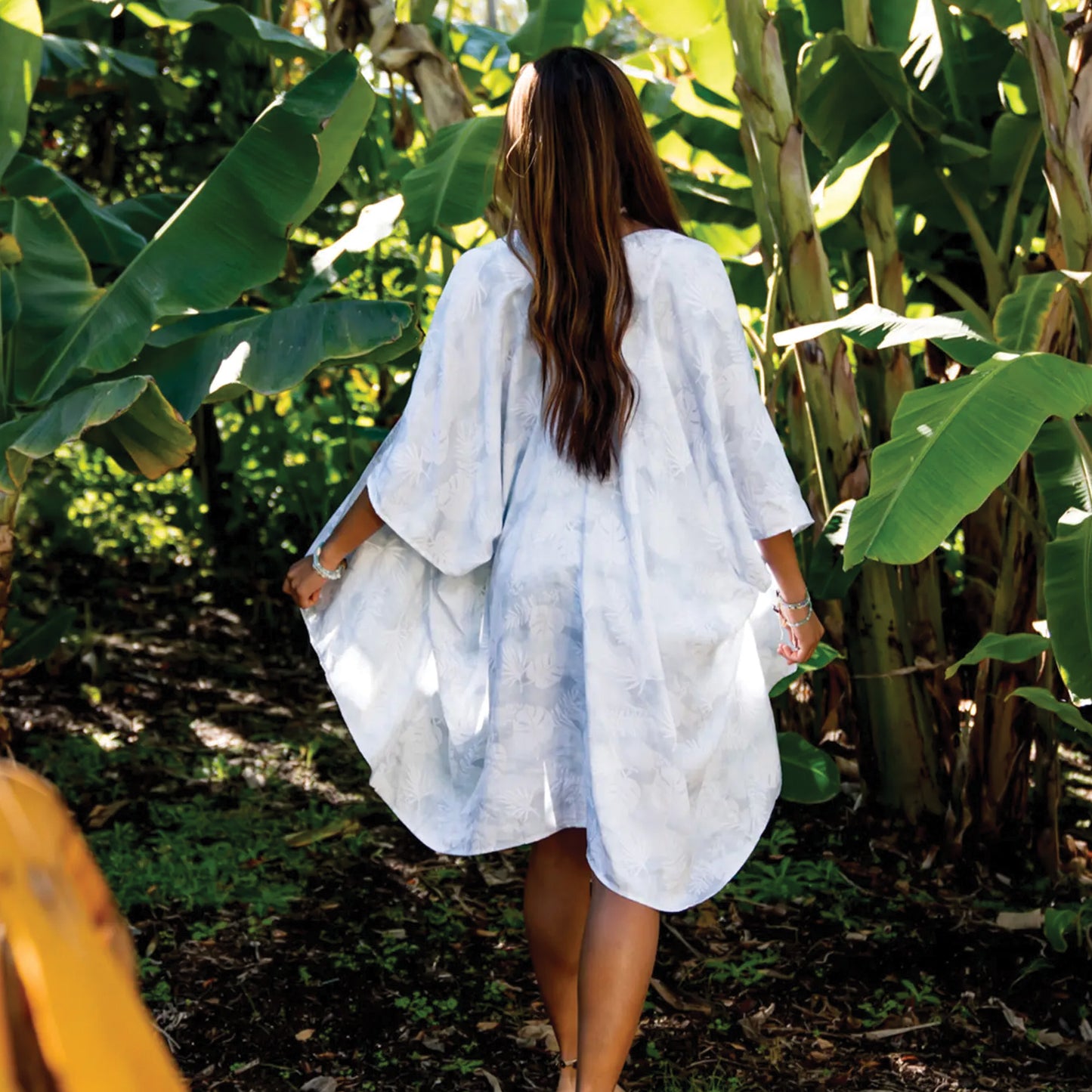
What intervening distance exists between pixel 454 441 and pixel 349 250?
1.28 m

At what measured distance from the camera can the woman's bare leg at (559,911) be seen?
7.41 ft

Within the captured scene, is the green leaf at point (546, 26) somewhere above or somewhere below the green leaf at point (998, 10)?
above

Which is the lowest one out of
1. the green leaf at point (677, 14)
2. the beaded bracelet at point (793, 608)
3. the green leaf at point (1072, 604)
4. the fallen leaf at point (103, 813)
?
the fallen leaf at point (103, 813)

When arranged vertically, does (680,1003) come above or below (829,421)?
below

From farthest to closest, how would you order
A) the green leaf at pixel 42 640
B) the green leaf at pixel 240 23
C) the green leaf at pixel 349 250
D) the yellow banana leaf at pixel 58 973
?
the green leaf at pixel 42 640, the green leaf at pixel 240 23, the green leaf at pixel 349 250, the yellow banana leaf at pixel 58 973

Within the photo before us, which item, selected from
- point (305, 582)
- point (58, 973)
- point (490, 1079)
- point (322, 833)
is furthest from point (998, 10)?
point (58, 973)

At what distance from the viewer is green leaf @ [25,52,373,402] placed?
2805 mm

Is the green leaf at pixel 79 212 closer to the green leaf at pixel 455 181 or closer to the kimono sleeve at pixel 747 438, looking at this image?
the green leaf at pixel 455 181

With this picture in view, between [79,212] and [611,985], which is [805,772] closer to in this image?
[611,985]

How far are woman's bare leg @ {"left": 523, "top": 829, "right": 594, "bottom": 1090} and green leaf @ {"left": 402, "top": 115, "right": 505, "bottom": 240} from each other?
58.6 inches

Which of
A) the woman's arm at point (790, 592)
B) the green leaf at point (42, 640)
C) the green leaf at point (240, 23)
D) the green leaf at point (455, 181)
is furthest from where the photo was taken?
the green leaf at point (42, 640)

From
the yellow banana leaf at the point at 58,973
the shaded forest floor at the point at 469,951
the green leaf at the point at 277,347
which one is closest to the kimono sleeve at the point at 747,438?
the green leaf at the point at 277,347

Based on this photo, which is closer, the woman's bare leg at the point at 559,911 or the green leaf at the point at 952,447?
the green leaf at the point at 952,447

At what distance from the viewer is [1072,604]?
238cm
